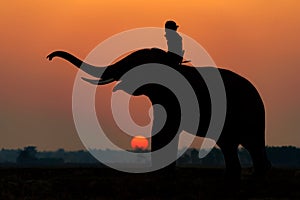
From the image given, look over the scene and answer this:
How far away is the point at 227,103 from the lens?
1794 cm

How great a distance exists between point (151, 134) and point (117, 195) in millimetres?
3223

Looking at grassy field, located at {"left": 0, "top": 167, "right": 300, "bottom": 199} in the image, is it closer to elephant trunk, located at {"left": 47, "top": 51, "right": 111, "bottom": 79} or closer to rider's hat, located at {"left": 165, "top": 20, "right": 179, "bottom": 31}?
elephant trunk, located at {"left": 47, "top": 51, "right": 111, "bottom": 79}

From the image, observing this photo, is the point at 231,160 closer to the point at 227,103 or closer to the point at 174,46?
the point at 227,103

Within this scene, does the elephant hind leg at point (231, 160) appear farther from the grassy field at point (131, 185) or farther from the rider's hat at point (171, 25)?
the rider's hat at point (171, 25)

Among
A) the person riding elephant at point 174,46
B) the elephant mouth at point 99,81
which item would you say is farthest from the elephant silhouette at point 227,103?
the person riding elephant at point 174,46

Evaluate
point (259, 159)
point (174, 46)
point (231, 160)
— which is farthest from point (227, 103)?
point (174, 46)

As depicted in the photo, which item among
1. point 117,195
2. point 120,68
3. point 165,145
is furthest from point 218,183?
point 120,68

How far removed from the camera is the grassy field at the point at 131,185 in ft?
50.3

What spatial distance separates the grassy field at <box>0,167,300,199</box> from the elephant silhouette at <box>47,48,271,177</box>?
2.64 ft

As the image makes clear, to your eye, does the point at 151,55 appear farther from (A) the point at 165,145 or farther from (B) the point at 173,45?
(A) the point at 165,145

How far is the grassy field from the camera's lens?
15344mm

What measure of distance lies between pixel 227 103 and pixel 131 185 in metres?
3.85

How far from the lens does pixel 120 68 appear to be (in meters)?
18.5

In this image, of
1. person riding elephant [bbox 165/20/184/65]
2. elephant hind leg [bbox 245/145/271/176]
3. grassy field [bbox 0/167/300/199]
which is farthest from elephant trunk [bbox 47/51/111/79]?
elephant hind leg [bbox 245/145/271/176]
